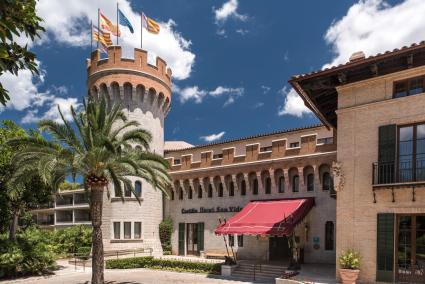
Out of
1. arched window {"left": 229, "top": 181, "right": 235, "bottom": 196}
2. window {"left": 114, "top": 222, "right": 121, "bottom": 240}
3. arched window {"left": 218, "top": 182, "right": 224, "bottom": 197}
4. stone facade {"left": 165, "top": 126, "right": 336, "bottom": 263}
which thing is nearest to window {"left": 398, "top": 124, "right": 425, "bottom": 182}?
stone facade {"left": 165, "top": 126, "right": 336, "bottom": 263}

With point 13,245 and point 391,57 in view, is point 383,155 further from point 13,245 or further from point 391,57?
point 13,245

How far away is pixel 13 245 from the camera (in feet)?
87.1

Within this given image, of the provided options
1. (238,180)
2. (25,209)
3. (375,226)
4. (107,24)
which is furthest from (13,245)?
(375,226)

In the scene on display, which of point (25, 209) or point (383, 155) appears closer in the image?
point (383, 155)

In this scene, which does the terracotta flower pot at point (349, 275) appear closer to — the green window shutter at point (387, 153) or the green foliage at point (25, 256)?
the green window shutter at point (387, 153)

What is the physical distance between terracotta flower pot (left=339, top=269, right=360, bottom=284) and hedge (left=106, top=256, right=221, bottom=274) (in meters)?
11.3

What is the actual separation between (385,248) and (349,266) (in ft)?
6.10

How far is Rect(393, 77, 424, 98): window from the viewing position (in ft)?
55.0

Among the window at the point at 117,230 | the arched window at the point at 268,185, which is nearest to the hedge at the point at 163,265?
the window at the point at 117,230

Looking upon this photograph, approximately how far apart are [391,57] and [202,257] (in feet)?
79.2

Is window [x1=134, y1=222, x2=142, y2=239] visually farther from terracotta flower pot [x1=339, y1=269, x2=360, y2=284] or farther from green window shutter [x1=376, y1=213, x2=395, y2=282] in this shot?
green window shutter [x1=376, y1=213, x2=395, y2=282]

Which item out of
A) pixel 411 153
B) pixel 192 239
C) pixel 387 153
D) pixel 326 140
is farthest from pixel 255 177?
pixel 411 153

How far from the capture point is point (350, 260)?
1733 cm

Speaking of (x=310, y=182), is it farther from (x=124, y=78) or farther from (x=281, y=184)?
(x=124, y=78)
